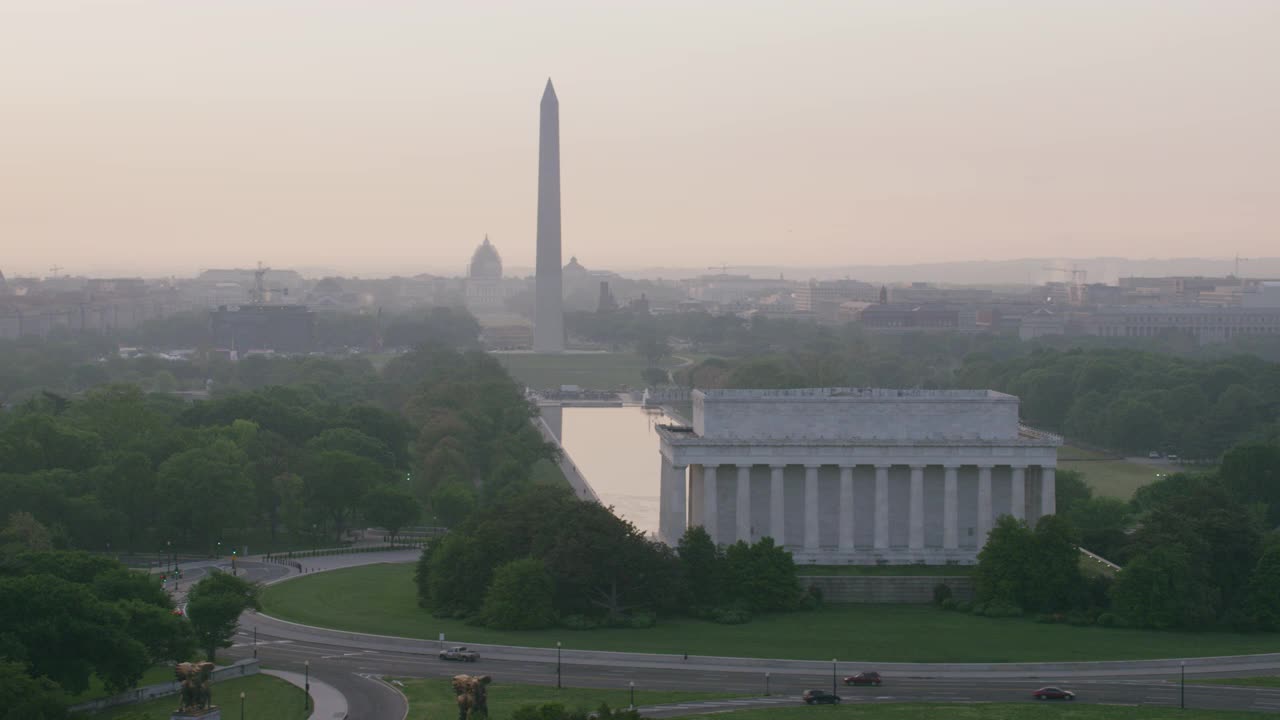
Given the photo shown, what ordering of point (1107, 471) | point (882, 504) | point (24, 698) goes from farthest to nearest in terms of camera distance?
1. point (1107, 471)
2. point (882, 504)
3. point (24, 698)

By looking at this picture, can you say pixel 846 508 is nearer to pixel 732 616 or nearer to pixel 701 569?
pixel 701 569

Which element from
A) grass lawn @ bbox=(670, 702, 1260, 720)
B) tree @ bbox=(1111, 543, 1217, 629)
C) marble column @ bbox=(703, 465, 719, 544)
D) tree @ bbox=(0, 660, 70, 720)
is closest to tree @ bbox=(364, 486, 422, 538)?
marble column @ bbox=(703, 465, 719, 544)

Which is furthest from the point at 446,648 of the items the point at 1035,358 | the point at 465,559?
the point at 1035,358

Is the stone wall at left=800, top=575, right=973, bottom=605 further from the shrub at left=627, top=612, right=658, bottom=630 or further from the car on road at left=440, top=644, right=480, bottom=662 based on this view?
the car on road at left=440, top=644, right=480, bottom=662

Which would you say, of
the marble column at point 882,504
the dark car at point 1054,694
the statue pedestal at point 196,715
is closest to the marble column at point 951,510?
the marble column at point 882,504

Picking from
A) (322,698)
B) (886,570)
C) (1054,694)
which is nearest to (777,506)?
(886,570)

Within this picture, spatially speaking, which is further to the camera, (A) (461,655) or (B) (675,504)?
(B) (675,504)

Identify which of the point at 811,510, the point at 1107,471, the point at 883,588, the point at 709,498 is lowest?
the point at 1107,471
